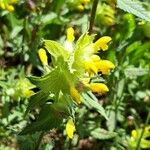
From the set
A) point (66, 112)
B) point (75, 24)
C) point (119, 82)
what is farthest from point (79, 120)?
point (66, 112)

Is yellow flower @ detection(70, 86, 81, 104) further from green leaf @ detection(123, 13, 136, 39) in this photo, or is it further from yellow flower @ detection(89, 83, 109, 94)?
green leaf @ detection(123, 13, 136, 39)

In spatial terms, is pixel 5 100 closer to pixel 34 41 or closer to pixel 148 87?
pixel 34 41

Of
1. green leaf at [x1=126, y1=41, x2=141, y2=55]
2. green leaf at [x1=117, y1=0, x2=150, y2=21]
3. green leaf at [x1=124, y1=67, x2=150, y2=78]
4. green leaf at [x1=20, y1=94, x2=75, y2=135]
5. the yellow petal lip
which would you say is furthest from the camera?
green leaf at [x1=126, y1=41, x2=141, y2=55]

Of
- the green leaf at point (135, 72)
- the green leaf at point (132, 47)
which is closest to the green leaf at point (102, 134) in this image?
the green leaf at point (135, 72)

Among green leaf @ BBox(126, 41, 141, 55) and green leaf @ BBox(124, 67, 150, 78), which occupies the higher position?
green leaf @ BBox(126, 41, 141, 55)


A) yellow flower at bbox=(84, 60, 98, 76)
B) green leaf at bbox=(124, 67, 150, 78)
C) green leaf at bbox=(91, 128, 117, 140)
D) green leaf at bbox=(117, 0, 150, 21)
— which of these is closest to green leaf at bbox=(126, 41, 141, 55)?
green leaf at bbox=(124, 67, 150, 78)

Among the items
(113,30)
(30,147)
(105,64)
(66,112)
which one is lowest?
(30,147)

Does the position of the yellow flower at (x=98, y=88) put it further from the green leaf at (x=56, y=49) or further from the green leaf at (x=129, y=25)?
the green leaf at (x=129, y=25)

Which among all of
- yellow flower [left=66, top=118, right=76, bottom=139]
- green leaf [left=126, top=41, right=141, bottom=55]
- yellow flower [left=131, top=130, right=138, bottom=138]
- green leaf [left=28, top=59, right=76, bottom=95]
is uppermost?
green leaf [left=126, top=41, right=141, bottom=55]
